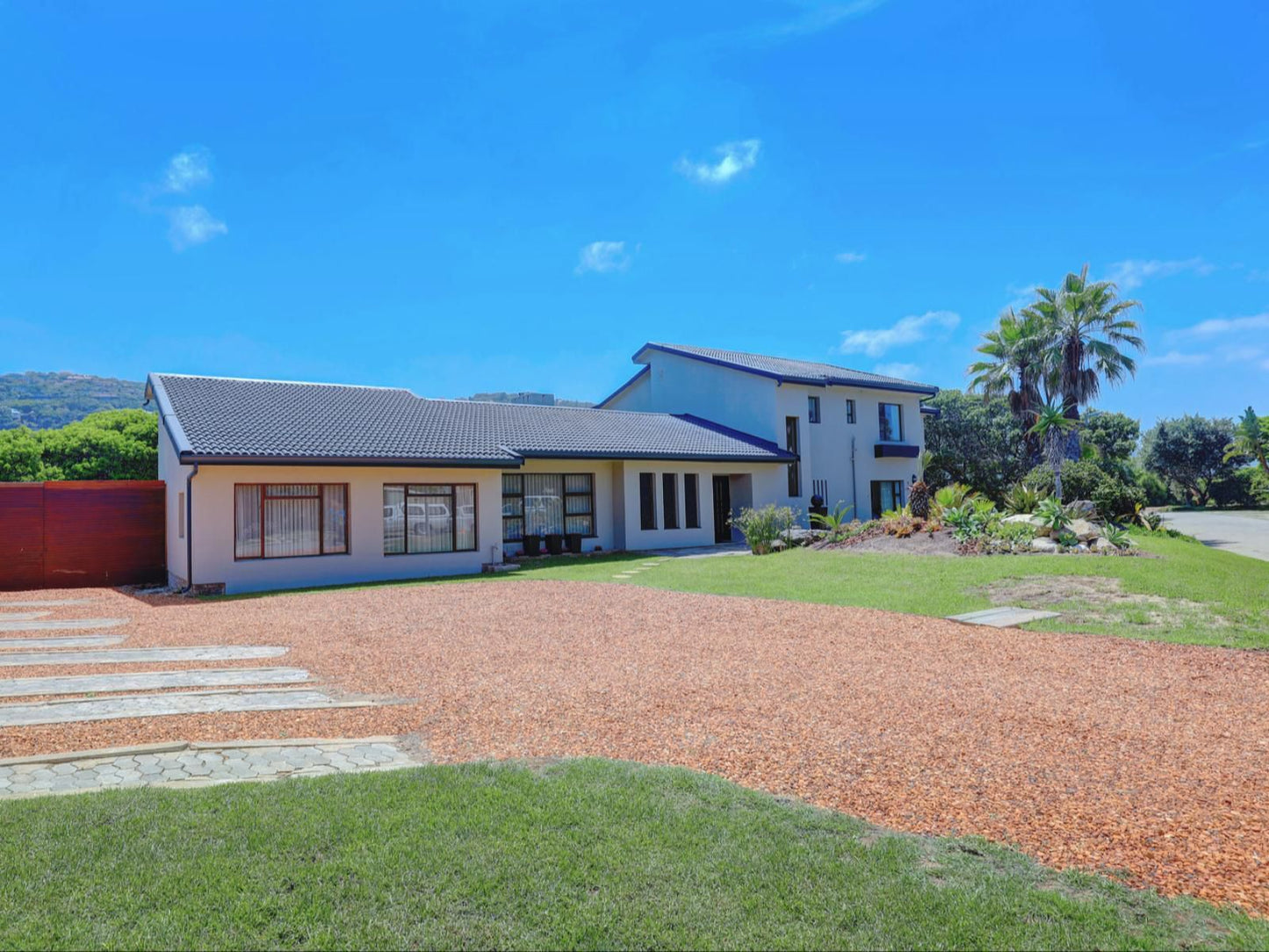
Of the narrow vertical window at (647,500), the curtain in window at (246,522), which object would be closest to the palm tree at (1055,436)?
the narrow vertical window at (647,500)

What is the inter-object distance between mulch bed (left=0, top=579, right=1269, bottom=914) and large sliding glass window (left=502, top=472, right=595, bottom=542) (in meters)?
10.5

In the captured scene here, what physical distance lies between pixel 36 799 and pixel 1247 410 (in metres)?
49.2

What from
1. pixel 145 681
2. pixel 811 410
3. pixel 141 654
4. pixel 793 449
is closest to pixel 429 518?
pixel 141 654

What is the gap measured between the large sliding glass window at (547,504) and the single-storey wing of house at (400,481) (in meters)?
0.04

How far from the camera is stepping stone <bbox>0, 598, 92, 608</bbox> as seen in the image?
13.2m

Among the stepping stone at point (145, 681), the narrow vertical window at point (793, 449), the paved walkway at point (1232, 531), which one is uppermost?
the narrow vertical window at point (793, 449)

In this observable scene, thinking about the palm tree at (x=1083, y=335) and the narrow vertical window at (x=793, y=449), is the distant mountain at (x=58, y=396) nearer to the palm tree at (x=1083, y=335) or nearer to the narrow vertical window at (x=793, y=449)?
the narrow vertical window at (x=793, y=449)

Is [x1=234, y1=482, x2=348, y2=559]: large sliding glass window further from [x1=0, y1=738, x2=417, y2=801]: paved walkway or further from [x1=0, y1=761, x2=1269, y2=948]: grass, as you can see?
[x1=0, y1=761, x2=1269, y2=948]: grass

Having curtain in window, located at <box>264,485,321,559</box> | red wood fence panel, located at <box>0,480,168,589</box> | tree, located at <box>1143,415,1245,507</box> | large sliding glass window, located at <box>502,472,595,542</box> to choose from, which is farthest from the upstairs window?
tree, located at <box>1143,415,1245,507</box>

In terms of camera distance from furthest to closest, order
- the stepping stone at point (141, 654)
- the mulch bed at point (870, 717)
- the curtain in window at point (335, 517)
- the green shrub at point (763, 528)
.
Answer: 1. the green shrub at point (763, 528)
2. the curtain in window at point (335, 517)
3. the stepping stone at point (141, 654)
4. the mulch bed at point (870, 717)

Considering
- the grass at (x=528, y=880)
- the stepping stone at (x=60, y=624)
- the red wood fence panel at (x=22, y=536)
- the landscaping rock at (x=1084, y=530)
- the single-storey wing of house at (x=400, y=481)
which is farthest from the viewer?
the landscaping rock at (x=1084, y=530)

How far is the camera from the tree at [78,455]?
28781 mm

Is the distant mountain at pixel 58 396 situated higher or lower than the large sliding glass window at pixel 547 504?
higher

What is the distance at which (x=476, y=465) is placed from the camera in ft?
56.7
